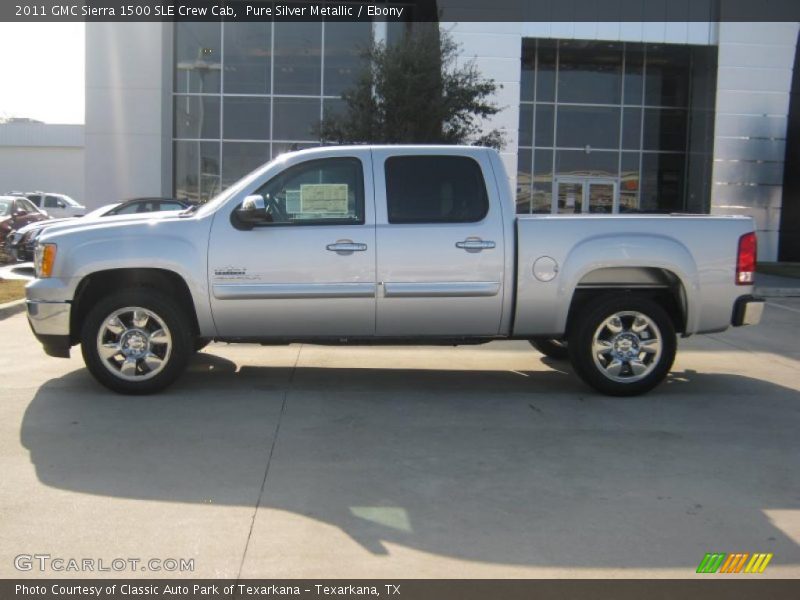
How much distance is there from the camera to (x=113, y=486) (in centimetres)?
448

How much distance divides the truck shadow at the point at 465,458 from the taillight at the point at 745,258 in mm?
1084

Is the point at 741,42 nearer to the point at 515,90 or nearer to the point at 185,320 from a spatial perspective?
the point at 515,90

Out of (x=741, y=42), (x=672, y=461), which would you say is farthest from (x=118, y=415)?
(x=741, y=42)

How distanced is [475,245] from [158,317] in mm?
2640

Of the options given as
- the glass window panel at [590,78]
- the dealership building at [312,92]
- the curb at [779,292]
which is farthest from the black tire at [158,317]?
the glass window panel at [590,78]

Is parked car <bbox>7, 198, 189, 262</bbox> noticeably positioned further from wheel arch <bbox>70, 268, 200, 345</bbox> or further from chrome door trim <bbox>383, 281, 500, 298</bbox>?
chrome door trim <bbox>383, 281, 500, 298</bbox>

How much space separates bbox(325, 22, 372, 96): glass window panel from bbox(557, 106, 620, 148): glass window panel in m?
7.33

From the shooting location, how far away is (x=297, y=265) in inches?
249

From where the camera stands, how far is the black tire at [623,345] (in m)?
6.59

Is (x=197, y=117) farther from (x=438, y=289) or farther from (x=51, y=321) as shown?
(x=438, y=289)

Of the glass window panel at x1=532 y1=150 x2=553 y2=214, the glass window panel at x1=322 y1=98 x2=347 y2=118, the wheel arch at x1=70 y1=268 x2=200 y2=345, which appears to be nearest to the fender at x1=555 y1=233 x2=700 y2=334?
the wheel arch at x1=70 y1=268 x2=200 y2=345

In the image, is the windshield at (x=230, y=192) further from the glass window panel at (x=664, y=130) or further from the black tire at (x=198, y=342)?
the glass window panel at (x=664, y=130)

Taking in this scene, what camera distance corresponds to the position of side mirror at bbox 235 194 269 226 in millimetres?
6113
